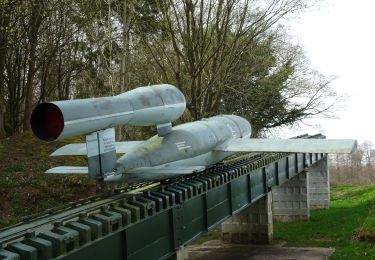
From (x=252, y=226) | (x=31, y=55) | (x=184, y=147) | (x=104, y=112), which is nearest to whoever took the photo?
(x=104, y=112)

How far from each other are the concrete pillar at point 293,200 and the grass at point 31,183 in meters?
12.1

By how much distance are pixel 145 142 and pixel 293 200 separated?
18.0m

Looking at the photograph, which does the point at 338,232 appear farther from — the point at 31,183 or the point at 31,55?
the point at 31,55

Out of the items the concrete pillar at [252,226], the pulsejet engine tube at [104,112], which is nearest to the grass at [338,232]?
the concrete pillar at [252,226]

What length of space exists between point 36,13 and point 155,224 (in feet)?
89.6

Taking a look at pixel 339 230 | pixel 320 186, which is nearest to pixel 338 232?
pixel 339 230

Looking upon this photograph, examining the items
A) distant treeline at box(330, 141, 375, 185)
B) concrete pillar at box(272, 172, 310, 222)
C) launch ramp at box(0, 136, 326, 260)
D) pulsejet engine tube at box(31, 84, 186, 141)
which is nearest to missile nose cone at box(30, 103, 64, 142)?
pulsejet engine tube at box(31, 84, 186, 141)

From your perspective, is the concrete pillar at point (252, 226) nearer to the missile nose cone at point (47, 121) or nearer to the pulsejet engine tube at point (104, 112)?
the pulsejet engine tube at point (104, 112)

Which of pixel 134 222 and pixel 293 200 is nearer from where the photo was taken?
pixel 134 222

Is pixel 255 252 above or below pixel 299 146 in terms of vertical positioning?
below

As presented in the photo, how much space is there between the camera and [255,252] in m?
21.4

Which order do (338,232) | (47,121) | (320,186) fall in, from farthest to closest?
(320,186)
(338,232)
(47,121)

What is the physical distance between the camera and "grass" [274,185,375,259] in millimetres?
20109

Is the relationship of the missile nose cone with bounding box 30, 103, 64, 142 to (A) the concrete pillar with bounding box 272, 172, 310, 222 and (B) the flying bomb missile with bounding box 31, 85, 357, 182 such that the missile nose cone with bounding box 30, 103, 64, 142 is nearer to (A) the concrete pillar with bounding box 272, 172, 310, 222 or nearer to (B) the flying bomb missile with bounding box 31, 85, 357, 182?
(B) the flying bomb missile with bounding box 31, 85, 357, 182
